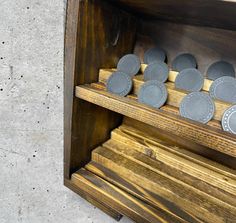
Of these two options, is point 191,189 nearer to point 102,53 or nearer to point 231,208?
point 231,208

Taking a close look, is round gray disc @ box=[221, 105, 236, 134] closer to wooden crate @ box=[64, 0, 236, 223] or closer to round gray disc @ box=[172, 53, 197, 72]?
wooden crate @ box=[64, 0, 236, 223]

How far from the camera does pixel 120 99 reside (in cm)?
43

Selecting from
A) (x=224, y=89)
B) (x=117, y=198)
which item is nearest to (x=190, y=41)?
(x=224, y=89)

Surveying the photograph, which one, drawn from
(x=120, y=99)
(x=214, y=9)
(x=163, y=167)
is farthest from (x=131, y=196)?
(x=214, y=9)

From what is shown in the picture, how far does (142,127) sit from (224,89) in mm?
247

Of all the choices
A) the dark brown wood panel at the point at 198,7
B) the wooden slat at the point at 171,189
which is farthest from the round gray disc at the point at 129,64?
the wooden slat at the point at 171,189

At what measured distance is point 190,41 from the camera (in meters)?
0.54

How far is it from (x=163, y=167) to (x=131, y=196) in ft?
0.33

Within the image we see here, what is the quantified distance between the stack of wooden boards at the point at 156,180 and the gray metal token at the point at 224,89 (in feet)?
0.55

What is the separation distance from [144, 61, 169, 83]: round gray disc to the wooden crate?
2 centimetres

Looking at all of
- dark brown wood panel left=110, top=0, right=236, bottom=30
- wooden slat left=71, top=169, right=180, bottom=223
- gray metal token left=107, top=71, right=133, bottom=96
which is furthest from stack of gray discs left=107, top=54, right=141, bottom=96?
wooden slat left=71, top=169, right=180, bottom=223

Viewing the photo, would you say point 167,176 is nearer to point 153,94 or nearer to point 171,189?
point 171,189

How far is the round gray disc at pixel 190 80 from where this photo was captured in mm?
460

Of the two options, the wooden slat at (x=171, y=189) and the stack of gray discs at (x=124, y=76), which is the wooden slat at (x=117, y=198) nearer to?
the wooden slat at (x=171, y=189)
